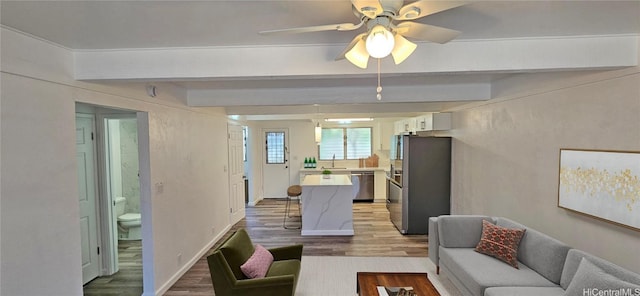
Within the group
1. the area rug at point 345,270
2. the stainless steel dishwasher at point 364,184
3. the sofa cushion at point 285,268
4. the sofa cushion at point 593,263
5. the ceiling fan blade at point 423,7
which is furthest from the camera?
the stainless steel dishwasher at point 364,184

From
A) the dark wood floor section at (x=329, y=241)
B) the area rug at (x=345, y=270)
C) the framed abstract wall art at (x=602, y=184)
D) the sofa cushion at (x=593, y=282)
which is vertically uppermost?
the framed abstract wall art at (x=602, y=184)

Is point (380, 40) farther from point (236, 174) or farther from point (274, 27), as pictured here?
point (236, 174)

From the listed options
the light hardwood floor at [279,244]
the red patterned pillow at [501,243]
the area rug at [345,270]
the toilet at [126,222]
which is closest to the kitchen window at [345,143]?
the light hardwood floor at [279,244]

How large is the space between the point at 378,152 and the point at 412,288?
5958 millimetres

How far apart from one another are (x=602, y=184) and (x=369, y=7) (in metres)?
2.39

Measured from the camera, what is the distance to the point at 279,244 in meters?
4.85

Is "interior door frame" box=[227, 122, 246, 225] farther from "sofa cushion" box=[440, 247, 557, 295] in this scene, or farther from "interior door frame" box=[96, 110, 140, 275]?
"sofa cushion" box=[440, 247, 557, 295]

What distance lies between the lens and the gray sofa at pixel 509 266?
90.2 inches

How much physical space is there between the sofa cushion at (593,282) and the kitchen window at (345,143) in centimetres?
634

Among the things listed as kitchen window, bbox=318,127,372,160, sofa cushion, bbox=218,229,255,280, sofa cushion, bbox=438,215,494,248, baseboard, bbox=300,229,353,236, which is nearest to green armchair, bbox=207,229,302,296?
sofa cushion, bbox=218,229,255,280

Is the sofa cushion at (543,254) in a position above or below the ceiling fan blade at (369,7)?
below

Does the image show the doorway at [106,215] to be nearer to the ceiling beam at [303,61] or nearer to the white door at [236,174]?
the ceiling beam at [303,61]

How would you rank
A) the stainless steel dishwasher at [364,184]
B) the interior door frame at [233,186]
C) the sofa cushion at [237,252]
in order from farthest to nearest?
the stainless steel dishwasher at [364,184], the interior door frame at [233,186], the sofa cushion at [237,252]

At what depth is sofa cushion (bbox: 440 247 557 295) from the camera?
98.3 inches
